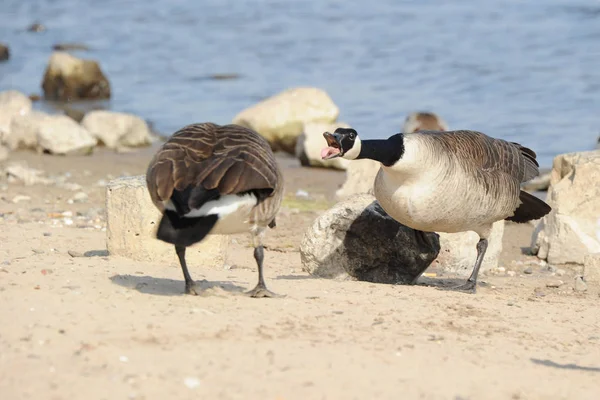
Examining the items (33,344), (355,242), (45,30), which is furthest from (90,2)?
(33,344)

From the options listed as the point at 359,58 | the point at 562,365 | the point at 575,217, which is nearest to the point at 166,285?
the point at 562,365

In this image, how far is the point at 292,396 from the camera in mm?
4195

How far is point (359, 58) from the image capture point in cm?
2298

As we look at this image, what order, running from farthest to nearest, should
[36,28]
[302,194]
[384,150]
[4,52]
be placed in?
1. [36,28]
2. [4,52]
3. [302,194]
4. [384,150]

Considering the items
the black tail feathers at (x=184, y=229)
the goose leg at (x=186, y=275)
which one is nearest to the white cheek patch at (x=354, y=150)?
the goose leg at (x=186, y=275)

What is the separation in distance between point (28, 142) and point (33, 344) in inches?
424

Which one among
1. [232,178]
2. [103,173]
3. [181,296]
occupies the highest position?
[232,178]

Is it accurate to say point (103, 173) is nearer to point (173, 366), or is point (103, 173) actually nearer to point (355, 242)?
point (355, 242)

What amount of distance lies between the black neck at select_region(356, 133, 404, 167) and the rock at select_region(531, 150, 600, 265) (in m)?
3.25

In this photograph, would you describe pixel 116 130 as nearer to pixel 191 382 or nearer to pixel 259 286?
pixel 259 286

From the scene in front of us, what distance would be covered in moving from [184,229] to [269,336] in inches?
31.3

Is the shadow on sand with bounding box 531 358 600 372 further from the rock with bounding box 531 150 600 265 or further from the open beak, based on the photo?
the rock with bounding box 531 150 600 265

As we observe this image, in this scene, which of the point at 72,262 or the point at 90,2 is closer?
the point at 72,262

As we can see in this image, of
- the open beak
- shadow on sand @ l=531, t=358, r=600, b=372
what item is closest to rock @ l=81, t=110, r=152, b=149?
the open beak
